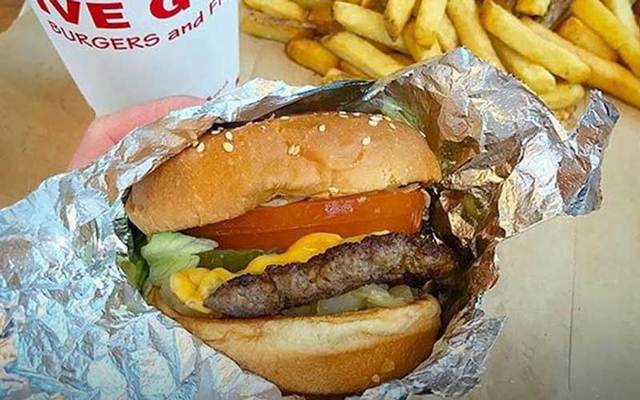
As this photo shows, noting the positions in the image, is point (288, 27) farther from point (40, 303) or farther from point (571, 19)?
point (40, 303)

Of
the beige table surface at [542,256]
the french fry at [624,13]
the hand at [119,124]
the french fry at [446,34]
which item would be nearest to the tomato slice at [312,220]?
the hand at [119,124]

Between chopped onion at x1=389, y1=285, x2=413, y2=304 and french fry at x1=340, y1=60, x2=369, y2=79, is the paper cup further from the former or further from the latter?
chopped onion at x1=389, y1=285, x2=413, y2=304

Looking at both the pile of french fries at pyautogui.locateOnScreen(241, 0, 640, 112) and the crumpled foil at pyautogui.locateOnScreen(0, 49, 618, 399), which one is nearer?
the crumpled foil at pyautogui.locateOnScreen(0, 49, 618, 399)

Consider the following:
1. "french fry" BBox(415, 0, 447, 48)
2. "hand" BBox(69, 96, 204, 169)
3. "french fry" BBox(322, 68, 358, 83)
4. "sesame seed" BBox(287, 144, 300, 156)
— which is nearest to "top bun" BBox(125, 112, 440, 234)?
"sesame seed" BBox(287, 144, 300, 156)

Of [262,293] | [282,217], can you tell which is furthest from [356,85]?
[262,293]

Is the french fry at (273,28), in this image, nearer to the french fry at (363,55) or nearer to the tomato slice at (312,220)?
the french fry at (363,55)

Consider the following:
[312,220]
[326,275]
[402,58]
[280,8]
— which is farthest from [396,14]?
[326,275]

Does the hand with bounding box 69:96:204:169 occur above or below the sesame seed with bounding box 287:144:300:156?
below
